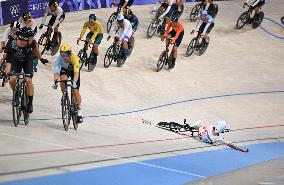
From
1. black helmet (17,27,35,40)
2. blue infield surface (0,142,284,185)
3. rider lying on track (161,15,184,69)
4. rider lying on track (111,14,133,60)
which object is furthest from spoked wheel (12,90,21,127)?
rider lying on track (161,15,184,69)

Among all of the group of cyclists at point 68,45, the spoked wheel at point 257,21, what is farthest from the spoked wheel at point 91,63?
the spoked wheel at point 257,21

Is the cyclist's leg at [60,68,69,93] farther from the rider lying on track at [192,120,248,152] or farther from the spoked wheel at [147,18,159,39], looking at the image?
the spoked wheel at [147,18,159,39]

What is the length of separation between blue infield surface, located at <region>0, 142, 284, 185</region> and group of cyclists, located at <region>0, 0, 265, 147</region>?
198cm

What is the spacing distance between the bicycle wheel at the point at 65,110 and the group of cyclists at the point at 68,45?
0.19m

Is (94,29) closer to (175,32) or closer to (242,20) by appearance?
(175,32)

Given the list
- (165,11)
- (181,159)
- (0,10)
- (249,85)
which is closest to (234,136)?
(181,159)

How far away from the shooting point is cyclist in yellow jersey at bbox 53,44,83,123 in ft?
40.7

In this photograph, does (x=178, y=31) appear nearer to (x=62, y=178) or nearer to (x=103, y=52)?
(x=103, y=52)

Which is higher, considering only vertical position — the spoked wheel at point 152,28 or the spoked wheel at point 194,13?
the spoked wheel at point 194,13

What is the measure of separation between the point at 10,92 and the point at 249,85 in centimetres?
739

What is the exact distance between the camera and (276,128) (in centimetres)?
1648

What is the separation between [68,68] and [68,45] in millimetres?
459

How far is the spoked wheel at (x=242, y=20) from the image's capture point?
79.8 ft

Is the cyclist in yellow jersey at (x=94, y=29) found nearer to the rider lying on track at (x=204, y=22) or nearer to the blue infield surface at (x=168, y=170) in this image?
the rider lying on track at (x=204, y=22)
